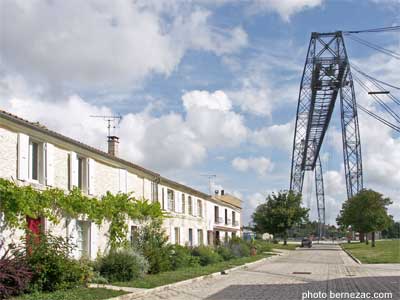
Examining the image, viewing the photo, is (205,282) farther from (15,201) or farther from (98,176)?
(15,201)

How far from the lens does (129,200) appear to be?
22297 millimetres

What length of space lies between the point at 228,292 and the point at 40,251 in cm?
507

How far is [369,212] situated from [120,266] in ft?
134

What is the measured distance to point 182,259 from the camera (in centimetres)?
2336

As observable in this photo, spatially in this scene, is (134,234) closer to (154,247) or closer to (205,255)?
(154,247)

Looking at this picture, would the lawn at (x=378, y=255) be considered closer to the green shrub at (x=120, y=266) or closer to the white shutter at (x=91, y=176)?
the green shrub at (x=120, y=266)

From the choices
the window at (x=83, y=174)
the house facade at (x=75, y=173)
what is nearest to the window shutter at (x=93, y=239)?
the house facade at (x=75, y=173)

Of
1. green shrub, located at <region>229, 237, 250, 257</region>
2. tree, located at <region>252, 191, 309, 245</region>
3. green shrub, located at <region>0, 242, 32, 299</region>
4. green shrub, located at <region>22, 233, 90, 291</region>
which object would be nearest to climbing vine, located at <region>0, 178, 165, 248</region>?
green shrub, located at <region>22, 233, 90, 291</region>

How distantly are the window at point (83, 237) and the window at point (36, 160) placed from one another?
3008 mm

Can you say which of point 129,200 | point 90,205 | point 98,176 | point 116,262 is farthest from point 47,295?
point 129,200

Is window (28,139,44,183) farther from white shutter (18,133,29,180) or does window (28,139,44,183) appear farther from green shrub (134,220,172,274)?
green shrub (134,220,172,274)

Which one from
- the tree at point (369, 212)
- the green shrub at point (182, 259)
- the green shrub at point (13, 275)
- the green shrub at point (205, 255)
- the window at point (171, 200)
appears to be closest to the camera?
the green shrub at point (13, 275)

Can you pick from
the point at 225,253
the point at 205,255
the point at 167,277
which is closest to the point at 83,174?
the point at 167,277

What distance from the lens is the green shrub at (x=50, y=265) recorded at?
1363 centimetres
